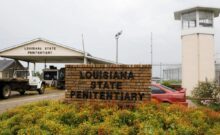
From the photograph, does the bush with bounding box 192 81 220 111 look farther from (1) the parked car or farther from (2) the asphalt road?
(2) the asphalt road

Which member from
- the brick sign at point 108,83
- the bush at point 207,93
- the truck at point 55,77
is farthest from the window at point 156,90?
the truck at point 55,77

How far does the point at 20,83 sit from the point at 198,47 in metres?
14.8

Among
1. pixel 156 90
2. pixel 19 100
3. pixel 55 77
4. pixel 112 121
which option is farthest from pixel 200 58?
pixel 112 121

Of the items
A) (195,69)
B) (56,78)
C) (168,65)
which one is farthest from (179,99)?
(56,78)

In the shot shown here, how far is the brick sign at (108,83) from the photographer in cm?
1012

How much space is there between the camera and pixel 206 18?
1205 inches

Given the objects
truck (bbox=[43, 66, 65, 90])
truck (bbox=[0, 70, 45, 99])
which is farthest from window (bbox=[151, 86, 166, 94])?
truck (bbox=[43, 66, 65, 90])

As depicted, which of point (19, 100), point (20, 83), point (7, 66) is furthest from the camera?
point (7, 66)

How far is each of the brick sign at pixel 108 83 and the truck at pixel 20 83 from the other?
15617 millimetres

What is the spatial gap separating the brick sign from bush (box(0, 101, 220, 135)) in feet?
2.91

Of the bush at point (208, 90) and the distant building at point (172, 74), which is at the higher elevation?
the distant building at point (172, 74)

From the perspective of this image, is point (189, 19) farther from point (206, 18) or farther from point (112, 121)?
point (112, 121)

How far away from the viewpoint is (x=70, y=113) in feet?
27.7

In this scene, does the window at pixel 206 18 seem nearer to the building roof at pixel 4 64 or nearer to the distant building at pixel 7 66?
the distant building at pixel 7 66
